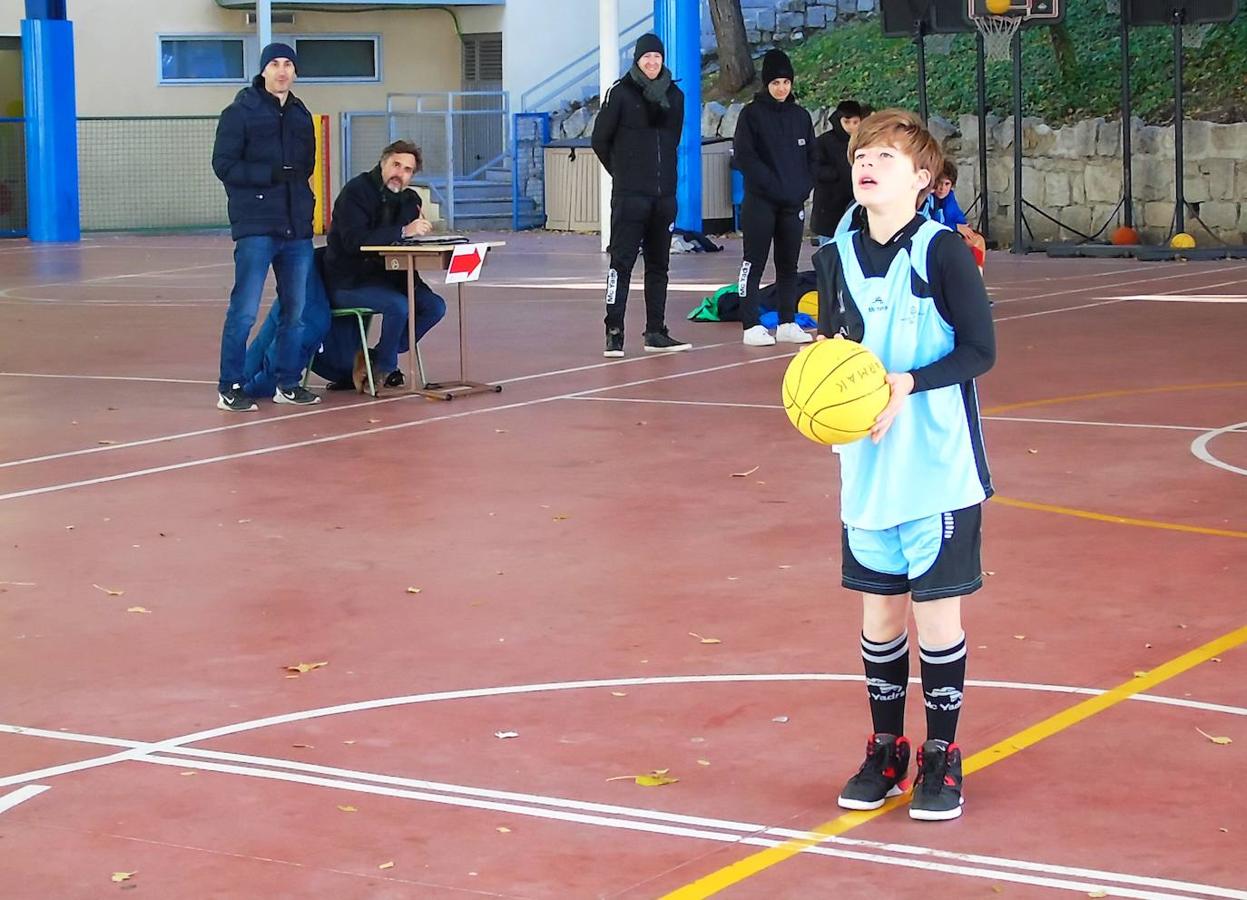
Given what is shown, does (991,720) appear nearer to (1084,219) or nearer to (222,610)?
(222,610)

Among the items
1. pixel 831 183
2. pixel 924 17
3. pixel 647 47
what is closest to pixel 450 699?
pixel 647 47

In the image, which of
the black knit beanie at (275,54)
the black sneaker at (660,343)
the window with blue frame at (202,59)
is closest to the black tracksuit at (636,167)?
the black sneaker at (660,343)

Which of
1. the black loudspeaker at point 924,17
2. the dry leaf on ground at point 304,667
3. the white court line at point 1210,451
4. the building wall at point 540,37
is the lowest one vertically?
the dry leaf on ground at point 304,667

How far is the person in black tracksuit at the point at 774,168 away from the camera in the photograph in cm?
1438

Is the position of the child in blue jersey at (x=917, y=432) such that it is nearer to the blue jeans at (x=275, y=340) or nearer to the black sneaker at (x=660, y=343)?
the blue jeans at (x=275, y=340)

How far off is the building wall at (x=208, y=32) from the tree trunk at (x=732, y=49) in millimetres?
3666

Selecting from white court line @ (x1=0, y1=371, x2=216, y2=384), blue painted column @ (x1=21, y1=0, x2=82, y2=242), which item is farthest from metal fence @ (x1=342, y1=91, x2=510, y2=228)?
white court line @ (x1=0, y1=371, x2=216, y2=384)

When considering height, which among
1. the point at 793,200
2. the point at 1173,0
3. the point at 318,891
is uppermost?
the point at 1173,0

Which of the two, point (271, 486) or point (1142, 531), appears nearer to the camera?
point (1142, 531)

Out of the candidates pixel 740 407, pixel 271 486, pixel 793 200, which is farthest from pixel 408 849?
pixel 793 200

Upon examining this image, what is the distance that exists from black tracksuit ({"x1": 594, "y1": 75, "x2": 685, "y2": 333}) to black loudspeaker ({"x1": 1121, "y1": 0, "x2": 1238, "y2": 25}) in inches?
453

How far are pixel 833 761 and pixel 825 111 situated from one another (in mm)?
25748

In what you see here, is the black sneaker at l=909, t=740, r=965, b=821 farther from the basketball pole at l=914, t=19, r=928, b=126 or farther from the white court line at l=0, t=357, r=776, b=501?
the basketball pole at l=914, t=19, r=928, b=126

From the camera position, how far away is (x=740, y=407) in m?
11.8
